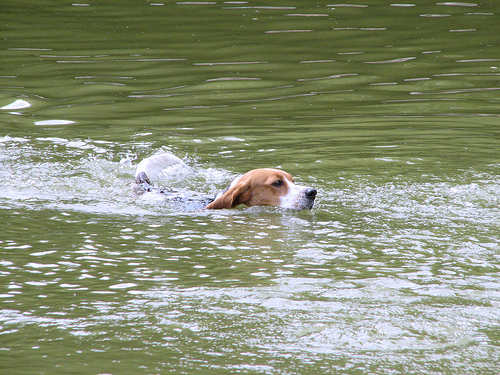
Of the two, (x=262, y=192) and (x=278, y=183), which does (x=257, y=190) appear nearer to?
(x=262, y=192)

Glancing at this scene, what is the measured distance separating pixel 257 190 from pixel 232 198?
261mm

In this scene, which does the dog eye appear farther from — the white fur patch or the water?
the water

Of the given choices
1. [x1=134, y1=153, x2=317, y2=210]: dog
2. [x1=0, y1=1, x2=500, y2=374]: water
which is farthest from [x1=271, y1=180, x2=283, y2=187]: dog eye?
[x1=0, y1=1, x2=500, y2=374]: water

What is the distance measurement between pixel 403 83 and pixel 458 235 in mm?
7199

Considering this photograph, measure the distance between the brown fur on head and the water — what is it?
0.12 meters

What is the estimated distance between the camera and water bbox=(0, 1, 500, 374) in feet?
12.7

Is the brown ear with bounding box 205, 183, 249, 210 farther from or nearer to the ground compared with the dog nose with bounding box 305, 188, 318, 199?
nearer to the ground

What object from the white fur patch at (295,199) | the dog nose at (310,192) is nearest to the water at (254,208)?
Result: the white fur patch at (295,199)

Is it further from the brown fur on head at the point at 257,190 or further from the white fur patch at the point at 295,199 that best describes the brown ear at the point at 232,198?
the white fur patch at the point at 295,199

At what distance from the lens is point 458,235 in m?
5.77

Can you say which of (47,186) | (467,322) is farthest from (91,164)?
(467,322)

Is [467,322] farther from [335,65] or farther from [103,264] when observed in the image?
[335,65]

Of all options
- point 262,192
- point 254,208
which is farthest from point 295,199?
point 254,208

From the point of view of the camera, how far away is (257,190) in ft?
23.0
